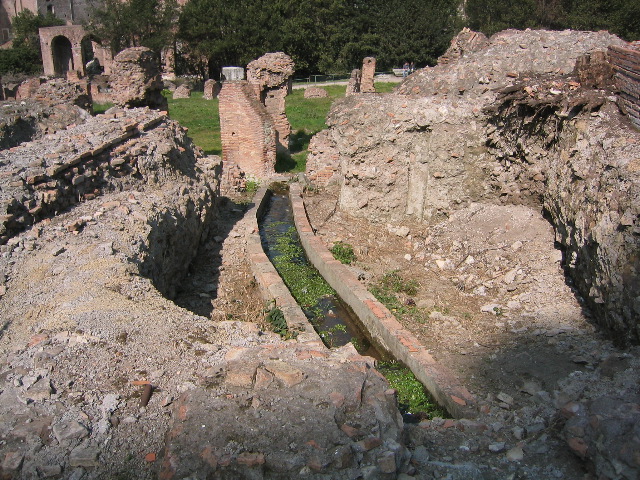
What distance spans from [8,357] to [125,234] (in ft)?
7.33

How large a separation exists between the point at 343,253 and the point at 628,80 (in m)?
4.20

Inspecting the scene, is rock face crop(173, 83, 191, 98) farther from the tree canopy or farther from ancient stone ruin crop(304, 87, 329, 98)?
ancient stone ruin crop(304, 87, 329, 98)

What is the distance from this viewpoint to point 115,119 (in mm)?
8445

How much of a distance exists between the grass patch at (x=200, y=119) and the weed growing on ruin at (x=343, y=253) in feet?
24.8

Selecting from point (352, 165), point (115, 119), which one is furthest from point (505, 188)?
point (115, 119)

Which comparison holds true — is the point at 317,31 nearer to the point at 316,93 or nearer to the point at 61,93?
the point at 316,93

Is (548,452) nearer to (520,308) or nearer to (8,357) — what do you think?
(520,308)

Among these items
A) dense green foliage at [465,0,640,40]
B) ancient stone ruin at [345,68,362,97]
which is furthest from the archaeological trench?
dense green foliage at [465,0,640,40]

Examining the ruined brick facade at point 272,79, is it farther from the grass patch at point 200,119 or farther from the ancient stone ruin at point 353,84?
the ancient stone ruin at point 353,84

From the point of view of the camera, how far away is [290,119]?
1970 cm

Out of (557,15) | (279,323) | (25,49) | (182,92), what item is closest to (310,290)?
(279,323)

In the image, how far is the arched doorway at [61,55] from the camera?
3556 centimetres

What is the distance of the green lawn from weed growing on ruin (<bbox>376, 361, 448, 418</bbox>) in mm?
8675

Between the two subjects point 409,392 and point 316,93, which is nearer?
point 409,392
